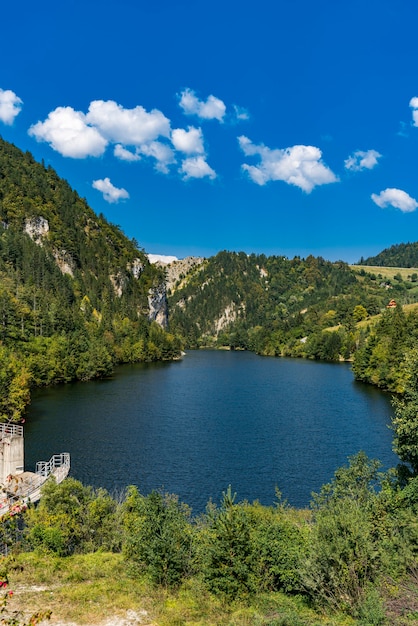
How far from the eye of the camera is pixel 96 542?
2766cm

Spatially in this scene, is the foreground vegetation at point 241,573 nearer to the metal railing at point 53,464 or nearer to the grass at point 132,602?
the grass at point 132,602

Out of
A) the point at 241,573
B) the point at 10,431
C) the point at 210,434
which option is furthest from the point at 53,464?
the point at 241,573

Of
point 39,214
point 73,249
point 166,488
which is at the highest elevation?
point 39,214

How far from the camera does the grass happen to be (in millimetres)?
16859

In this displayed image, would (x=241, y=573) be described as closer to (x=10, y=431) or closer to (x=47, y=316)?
(x=10, y=431)

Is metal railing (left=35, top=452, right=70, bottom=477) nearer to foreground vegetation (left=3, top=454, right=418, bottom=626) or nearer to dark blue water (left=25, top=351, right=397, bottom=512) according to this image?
dark blue water (left=25, top=351, right=397, bottom=512)

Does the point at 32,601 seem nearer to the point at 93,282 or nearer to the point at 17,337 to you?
the point at 17,337

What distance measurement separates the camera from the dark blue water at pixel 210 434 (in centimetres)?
4519

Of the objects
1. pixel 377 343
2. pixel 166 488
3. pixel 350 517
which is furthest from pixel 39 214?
pixel 350 517

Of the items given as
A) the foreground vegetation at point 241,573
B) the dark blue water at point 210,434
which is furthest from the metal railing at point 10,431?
the foreground vegetation at point 241,573

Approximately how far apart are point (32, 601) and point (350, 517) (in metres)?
12.7

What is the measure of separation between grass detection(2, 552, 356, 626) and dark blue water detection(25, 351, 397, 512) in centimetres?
1849

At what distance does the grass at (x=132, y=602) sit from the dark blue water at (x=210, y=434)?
18490mm

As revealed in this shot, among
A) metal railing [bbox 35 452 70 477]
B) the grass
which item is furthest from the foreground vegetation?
metal railing [bbox 35 452 70 477]
